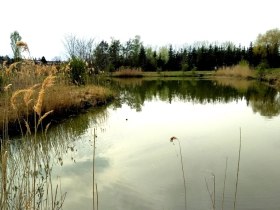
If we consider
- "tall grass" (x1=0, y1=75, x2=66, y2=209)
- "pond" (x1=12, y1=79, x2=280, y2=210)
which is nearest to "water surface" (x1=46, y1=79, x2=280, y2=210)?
"pond" (x1=12, y1=79, x2=280, y2=210)

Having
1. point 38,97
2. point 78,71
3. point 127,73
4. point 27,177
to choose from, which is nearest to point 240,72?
point 127,73

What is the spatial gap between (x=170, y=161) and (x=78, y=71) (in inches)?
356

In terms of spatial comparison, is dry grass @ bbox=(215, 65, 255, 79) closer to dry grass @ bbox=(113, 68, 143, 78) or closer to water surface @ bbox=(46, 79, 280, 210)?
dry grass @ bbox=(113, 68, 143, 78)

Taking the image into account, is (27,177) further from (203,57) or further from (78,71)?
(203,57)

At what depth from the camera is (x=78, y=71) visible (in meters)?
13.2

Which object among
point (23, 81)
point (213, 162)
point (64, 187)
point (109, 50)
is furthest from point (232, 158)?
point (109, 50)

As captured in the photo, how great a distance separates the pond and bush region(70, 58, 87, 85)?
439 centimetres

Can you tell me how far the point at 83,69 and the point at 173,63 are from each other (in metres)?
30.5

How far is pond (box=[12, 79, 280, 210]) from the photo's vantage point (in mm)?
3621

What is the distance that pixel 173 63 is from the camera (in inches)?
1683

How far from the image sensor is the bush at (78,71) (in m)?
13.0

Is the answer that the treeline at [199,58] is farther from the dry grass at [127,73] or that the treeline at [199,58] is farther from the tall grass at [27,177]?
the tall grass at [27,177]

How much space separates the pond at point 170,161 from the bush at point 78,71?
439cm

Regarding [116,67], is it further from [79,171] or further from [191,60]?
[79,171]
